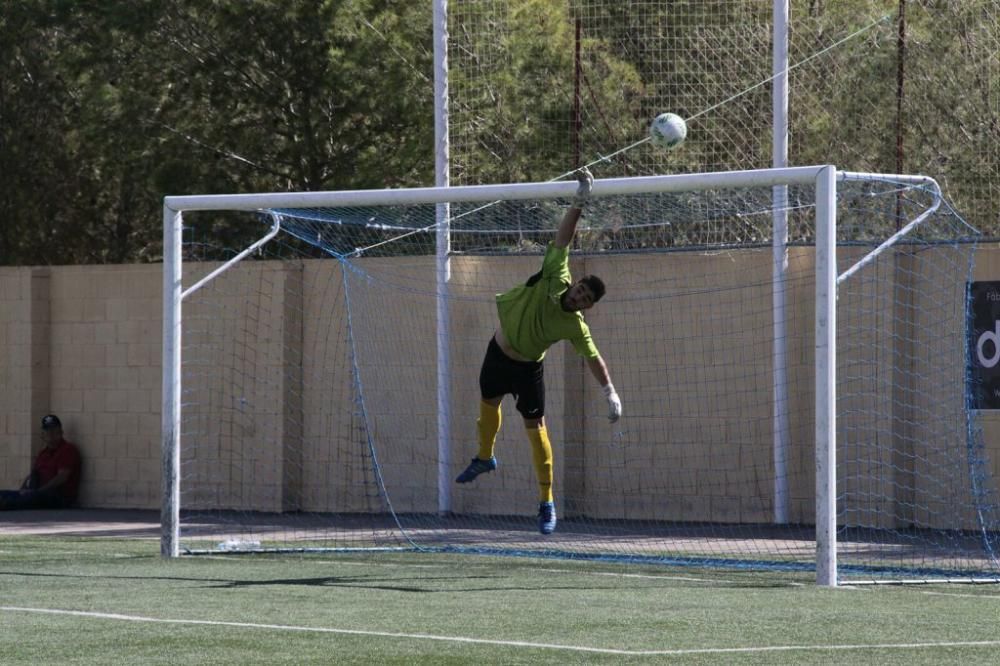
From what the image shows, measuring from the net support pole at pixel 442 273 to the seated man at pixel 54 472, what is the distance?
15.1ft

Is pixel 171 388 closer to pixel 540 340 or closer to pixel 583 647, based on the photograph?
pixel 540 340

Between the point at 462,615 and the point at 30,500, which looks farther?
the point at 30,500

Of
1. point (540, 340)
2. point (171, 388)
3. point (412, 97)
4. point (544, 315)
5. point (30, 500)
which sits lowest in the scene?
point (30, 500)

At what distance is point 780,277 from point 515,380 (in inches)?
179

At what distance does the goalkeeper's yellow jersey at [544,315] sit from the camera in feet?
42.6

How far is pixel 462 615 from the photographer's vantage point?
33.0 feet

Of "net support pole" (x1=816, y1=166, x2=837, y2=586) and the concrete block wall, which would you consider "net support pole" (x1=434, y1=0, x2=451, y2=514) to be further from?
"net support pole" (x1=816, y1=166, x2=837, y2=586)

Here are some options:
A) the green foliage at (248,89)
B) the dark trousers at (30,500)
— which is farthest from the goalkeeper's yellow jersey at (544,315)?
the green foliage at (248,89)

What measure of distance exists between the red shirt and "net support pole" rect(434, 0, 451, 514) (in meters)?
4.58

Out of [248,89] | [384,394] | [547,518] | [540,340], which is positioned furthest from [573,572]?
[248,89]

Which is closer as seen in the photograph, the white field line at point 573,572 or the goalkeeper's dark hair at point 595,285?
the white field line at point 573,572

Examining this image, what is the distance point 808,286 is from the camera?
57.2 feet

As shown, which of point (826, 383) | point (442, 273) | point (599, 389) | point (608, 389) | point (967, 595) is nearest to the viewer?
point (967, 595)

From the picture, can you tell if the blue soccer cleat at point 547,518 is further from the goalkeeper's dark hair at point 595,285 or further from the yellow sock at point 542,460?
the goalkeeper's dark hair at point 595,285
